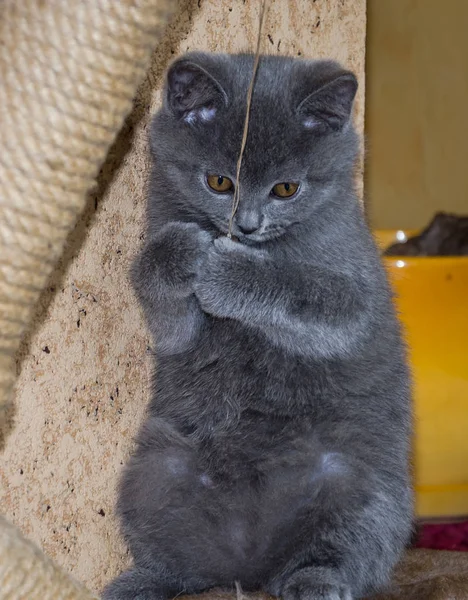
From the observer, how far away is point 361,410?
4.05 feet

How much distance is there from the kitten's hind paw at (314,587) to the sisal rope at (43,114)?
37 cm

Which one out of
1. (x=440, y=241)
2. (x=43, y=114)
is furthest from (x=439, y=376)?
(x=43, y=114)

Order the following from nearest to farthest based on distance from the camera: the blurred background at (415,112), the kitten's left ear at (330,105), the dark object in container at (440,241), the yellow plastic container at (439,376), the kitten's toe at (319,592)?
the kitten's toe at (319,592) < the kitten's left ear at (330,105) < the yellow plastic container at (439,376) < the dark object in container at (440,241) < the blurred background at (415,112)

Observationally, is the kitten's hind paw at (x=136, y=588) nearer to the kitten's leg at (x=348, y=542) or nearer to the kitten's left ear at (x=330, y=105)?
the kitten's leg at (x=348, y=542)

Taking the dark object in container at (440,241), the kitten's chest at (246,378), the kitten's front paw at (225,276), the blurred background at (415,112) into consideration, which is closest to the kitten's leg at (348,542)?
the kitten's chest at (246,378)

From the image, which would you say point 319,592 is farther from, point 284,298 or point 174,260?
point 174,260

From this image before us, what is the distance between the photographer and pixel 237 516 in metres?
1.19

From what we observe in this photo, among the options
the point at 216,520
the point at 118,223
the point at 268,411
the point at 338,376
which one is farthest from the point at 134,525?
the point at 118,223

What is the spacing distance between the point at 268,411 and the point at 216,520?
0.55 ft

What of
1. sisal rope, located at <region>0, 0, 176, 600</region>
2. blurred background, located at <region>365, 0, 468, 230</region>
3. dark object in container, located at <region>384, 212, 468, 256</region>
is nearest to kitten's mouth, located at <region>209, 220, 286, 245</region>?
sisal rope, located at <region>0, 0, 176, 600</region>

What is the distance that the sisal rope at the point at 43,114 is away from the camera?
779 millimetres

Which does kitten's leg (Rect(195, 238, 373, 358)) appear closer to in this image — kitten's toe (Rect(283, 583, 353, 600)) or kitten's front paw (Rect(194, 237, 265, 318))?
kitten's front paw (Rect(194, 237, 265, 318))

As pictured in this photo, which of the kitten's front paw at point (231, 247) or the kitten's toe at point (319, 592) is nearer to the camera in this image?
the kitten's toe at point (319, 592)

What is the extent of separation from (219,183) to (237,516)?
47cm
